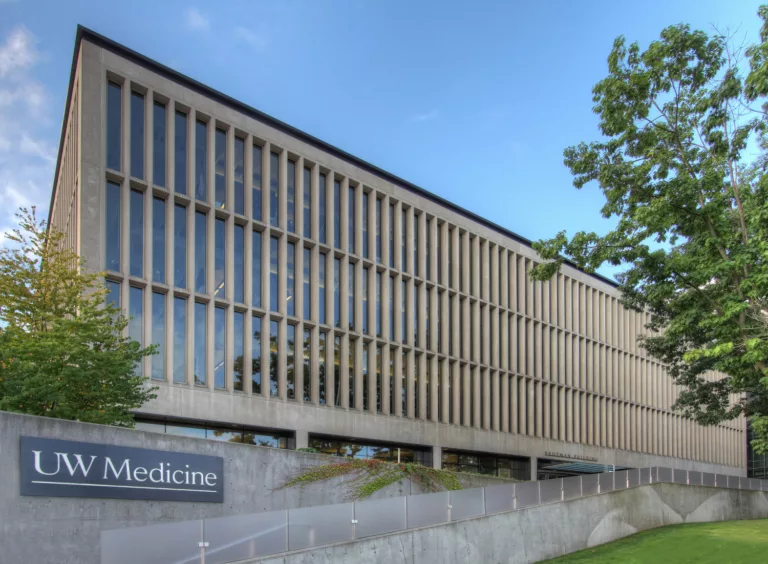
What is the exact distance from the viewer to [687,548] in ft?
77.8

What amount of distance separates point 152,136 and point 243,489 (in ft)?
55.8

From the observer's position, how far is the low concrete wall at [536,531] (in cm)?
1941

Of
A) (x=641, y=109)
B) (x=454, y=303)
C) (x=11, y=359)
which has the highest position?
(x=641, y=109)

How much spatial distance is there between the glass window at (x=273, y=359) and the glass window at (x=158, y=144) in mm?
8347

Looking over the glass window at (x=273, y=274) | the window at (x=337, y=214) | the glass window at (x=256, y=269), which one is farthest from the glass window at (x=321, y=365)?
the window at (x=337, y=214)

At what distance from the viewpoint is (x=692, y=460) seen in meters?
70.4

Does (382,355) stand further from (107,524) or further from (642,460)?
(642,460)

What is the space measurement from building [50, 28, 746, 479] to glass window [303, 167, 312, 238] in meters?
0.09

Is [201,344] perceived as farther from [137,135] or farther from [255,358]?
[137,135]

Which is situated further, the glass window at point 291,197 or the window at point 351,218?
the window at point 351,218

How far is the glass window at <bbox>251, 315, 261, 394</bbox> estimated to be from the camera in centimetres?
3488

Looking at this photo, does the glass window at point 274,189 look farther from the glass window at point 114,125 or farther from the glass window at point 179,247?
the glass window at point 114,125

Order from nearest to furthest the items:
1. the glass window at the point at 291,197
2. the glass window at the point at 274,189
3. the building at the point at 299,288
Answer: the building at the point at 299,288, the glass window at the point at 274,189, the glass window at the point at 291,197

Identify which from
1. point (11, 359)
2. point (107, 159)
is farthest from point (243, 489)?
point (107, 159)
